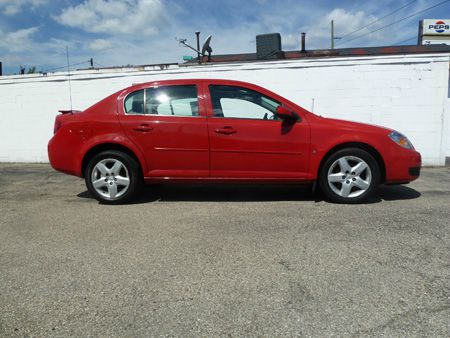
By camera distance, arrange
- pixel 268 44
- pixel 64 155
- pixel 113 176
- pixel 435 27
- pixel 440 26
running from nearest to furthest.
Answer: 1. pixel 113 176
2. pixel 64 155
3. pixel 268 44
4. pixel 440 26
5. pixel 435 27

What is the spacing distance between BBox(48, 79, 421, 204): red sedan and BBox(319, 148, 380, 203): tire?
0.01m

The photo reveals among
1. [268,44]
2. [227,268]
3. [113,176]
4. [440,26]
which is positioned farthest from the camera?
[440,26]

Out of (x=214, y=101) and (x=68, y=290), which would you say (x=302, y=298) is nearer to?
(x=68, y=290)

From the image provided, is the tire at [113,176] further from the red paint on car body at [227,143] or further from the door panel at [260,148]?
the door panel at [260,148]

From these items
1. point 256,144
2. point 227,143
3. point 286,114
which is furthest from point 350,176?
point 227,143

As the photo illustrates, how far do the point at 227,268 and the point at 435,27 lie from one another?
2373cm

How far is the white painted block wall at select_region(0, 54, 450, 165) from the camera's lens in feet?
26.5

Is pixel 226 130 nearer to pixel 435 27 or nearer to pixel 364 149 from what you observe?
pixel 364 149

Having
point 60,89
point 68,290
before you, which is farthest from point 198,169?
point 60,89

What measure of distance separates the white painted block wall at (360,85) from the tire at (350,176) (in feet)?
12.0

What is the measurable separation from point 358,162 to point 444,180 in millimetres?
2706

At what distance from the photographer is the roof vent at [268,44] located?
1209 centimetres

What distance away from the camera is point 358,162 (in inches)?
196

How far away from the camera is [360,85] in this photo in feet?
27.1
